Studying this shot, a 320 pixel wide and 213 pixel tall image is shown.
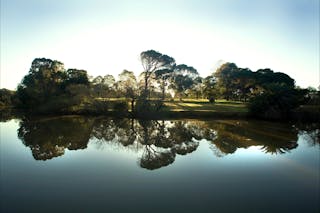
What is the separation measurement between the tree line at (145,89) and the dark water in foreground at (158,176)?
19537 millimetres

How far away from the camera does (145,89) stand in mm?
37281

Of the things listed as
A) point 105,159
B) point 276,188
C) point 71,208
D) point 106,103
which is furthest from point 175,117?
point 71,208

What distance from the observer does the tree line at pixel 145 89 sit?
3438 centimetres

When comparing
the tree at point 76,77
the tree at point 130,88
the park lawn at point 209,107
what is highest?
the tree at point 76,77

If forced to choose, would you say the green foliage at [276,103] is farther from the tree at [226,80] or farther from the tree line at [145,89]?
the tree at [226,80]

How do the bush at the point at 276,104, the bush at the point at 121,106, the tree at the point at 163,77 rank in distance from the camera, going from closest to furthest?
the bush at the point at 276,104
the bush at the point at 121,106
the tree at the point at 163,77

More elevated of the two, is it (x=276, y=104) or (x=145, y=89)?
(x=145, y=89)

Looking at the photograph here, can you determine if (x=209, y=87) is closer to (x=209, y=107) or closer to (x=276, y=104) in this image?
(x=209, y=107)

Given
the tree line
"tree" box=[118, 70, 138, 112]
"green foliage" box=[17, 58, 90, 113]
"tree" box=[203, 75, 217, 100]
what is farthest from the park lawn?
"green foliage" box=[17, 58, 90, 113]

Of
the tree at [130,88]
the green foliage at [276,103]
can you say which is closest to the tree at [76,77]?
the tree at [130,88]

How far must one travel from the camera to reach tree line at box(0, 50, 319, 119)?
113ft

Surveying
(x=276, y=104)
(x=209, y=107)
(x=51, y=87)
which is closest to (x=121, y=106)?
(x=209, y=107)

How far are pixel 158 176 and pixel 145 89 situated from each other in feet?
93.7

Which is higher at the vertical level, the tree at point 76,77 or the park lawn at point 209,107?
the tree at point 76,77
